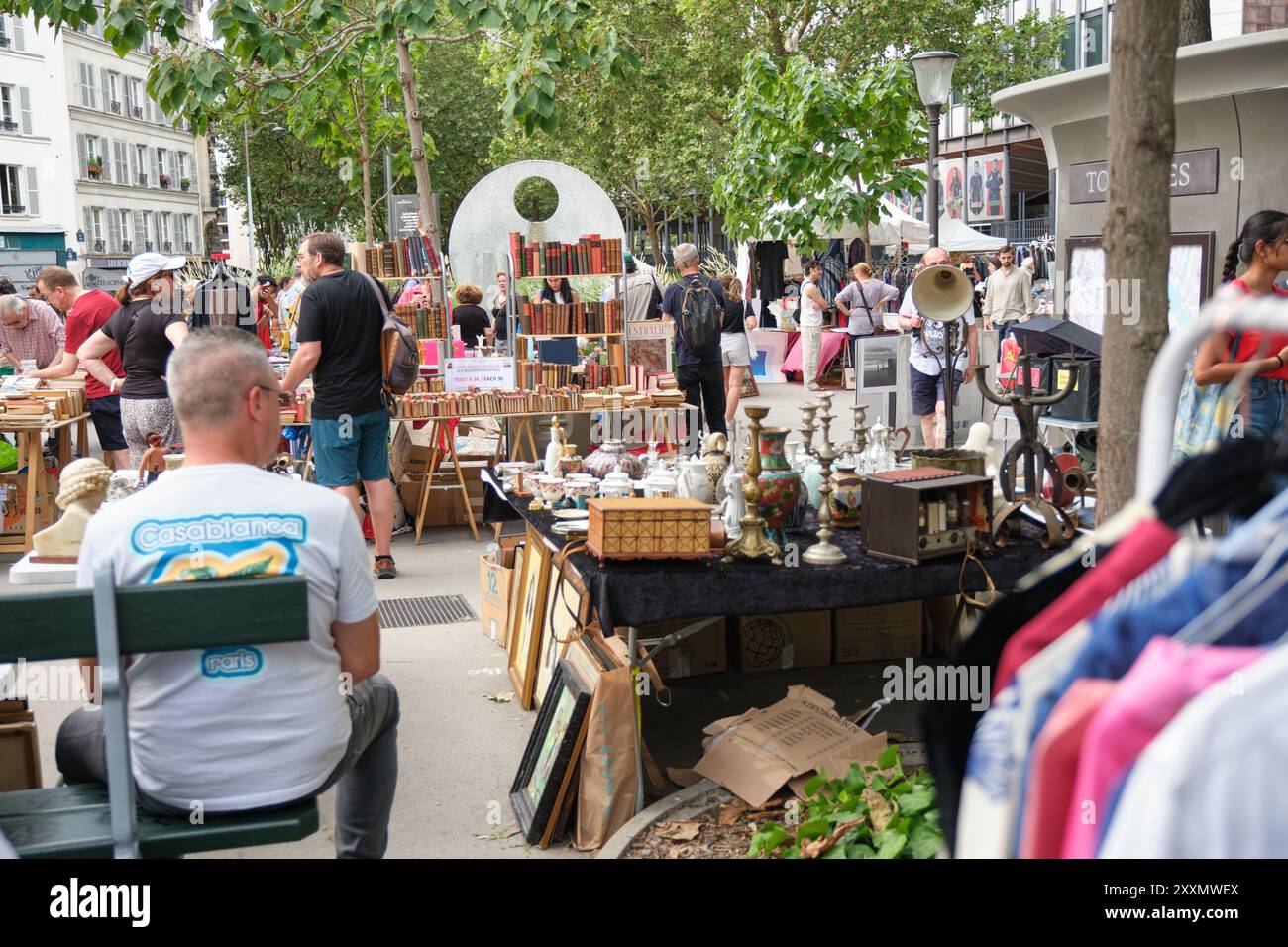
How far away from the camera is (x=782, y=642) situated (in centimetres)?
583

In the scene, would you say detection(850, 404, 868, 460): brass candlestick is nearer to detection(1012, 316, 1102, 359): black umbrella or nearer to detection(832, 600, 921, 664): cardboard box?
detection(832, 600, 921, 664): cardboard box

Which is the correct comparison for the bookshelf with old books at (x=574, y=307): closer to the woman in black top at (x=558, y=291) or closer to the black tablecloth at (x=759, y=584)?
the woman in black top at (x=558, y=291)

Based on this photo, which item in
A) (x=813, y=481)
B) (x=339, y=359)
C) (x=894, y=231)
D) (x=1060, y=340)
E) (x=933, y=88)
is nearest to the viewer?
(x=813, y=481)

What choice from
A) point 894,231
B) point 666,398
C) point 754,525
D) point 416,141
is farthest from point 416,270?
point 894,231

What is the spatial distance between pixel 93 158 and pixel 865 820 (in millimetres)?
55825

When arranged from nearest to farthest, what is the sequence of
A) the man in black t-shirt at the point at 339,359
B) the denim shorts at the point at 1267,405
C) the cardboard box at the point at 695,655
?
the denim shorts at the point at 1267,405 < the cardboard box at the point at 695,655 < the man in black t-shirt at the point at 339,359

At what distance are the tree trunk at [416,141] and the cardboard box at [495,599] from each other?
5288 millimetres

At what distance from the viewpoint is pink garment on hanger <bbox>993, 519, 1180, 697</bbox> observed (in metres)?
1.51

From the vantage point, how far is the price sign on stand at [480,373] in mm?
9281

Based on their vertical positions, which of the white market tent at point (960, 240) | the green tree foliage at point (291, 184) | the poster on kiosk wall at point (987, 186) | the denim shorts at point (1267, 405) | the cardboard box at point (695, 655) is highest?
the green tree foliage at point (291, 184)

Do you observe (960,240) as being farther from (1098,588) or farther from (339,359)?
(1098,588)

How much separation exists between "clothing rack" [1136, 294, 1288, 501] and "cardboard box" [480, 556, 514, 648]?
4784mm

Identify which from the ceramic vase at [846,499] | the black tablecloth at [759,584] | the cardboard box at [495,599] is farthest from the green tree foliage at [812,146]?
the black tablecloth at [759,584]
